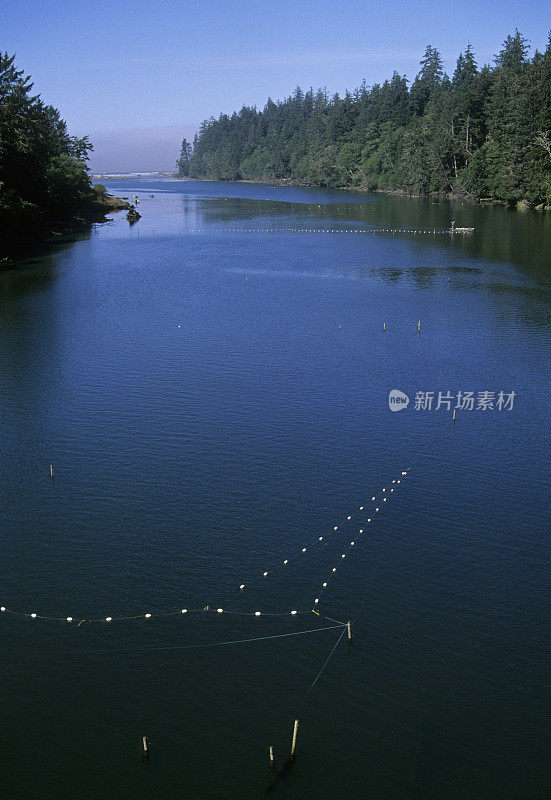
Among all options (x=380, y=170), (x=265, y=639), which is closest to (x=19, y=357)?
(x=265, y=639)

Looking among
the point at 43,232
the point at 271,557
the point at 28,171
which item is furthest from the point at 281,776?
the point at 43,232

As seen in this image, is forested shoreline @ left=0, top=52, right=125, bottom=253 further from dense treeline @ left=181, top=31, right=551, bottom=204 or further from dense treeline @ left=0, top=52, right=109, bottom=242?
dense treeline @ left=181, top=31, right=551, bottom=204

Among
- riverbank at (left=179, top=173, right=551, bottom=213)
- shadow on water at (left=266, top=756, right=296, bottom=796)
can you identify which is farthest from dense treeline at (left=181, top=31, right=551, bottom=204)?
shadow on water at (left=266, top=756, right=296, bottom=796)

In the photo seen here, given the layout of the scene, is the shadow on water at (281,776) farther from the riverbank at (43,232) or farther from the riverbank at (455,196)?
the riverbank at (455,196)

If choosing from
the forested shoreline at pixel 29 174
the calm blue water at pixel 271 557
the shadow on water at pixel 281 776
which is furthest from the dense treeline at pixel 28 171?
the shadow on water at pixel 281 776

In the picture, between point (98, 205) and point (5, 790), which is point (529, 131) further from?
point (5, 790)
